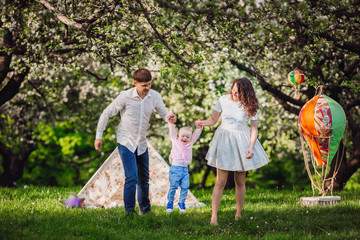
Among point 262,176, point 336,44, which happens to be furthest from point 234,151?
point 262,176

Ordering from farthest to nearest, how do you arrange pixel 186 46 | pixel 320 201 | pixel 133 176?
pixel 186 46 → pixel 320 201 → pixel 133 176

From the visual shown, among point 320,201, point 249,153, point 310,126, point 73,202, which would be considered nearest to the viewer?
point 249,153

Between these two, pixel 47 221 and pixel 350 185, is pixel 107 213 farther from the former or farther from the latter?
pixel 350 185

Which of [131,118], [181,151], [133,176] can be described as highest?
[131,118]

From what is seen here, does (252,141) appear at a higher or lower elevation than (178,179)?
higher

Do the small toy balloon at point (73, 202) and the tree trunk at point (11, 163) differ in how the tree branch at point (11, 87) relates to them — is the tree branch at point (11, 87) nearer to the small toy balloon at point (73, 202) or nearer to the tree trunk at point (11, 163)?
the small toy balloon at point (73, 202)

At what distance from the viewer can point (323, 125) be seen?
6906 millimetres

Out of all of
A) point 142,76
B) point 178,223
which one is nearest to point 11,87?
point 142,76

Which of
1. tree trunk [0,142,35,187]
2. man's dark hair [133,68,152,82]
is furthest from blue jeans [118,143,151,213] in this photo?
tree trunk [0,142,35,187]

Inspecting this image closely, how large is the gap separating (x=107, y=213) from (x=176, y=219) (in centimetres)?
104

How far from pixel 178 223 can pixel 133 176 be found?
844 mm

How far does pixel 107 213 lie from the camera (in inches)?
228

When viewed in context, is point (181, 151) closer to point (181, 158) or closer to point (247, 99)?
point (181, 158)

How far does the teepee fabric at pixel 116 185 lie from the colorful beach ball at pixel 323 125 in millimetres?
2244
